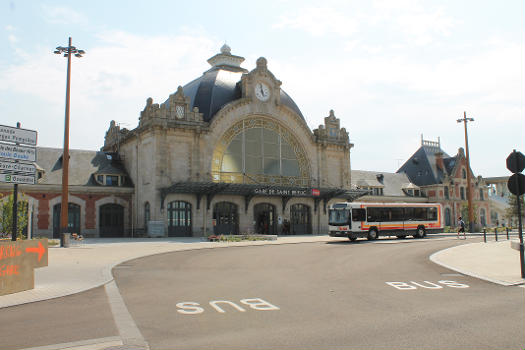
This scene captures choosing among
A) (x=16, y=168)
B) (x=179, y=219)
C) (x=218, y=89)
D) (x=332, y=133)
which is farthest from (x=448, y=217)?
(x=16, y=168)

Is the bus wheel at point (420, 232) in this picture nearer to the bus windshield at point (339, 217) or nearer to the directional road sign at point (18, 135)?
the bus windshield at point (339, 217)

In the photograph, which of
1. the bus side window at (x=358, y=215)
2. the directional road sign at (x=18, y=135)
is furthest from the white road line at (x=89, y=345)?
the bus side window at (x=358, y=215)

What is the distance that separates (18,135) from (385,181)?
191ft

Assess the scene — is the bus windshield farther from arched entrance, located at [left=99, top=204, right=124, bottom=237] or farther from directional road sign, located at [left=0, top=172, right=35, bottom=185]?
directional road sign, located at [left=0, top=172, right=35, bottom=185]

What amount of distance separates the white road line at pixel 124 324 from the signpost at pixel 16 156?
3647mm

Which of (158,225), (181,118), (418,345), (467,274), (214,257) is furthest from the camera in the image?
(181,118)

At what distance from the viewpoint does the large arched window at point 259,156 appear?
141 ft

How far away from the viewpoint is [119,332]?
24.8 ft

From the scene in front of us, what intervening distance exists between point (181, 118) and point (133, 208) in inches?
365

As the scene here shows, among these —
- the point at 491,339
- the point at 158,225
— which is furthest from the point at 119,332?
the point at 158,225

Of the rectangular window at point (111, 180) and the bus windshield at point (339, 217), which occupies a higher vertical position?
the rectangular window at point (111, 180)

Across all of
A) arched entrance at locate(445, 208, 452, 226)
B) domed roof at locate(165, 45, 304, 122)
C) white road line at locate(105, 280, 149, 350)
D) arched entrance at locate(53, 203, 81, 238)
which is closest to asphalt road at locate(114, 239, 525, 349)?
white road line at locate(105, 280, 149, 350)

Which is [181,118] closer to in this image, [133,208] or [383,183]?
[133,208]

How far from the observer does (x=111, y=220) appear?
42.1 m
